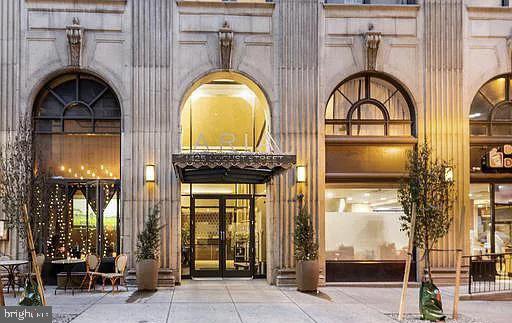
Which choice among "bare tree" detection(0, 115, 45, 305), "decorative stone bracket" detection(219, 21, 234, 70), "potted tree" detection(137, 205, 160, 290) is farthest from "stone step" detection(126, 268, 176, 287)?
"decorative stone bracket" detection(219, 21, 234, 70)

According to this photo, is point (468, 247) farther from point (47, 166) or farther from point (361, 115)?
point (47, 166)

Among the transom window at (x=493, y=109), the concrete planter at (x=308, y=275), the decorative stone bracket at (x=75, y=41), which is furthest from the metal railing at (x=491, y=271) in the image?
the decorative stone bracket at (x=75, y=41)

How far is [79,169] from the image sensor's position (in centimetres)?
2047

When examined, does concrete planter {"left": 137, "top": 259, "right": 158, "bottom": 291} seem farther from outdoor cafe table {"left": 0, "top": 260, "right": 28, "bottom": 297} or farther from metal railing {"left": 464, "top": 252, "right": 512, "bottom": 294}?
metal railing {"left": 464, "top": 252, "right": 512, "bottom": 294}

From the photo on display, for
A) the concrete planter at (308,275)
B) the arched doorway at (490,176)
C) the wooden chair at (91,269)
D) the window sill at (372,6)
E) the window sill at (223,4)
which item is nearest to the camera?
the wooden chair at (91,269)

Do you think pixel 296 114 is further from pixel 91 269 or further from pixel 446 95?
pixel 91 269

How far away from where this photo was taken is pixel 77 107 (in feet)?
67.4

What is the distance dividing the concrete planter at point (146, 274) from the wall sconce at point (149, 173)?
2.41 metres

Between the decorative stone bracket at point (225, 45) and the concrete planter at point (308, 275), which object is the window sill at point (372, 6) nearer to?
the decorative stone bracket at point (225, 45)

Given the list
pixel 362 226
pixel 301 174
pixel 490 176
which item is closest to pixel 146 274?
pixel 301 174

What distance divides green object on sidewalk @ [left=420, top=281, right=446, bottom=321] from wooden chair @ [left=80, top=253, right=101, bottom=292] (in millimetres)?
8605

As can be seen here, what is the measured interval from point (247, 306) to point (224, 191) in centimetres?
640

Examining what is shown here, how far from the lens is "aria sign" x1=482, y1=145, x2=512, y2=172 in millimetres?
20781

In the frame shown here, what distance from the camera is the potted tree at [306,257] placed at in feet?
61.6
